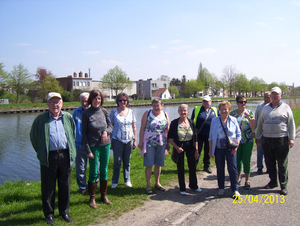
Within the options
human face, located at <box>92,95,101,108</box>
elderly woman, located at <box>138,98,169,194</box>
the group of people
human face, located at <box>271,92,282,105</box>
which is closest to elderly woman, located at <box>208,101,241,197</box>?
the group of people

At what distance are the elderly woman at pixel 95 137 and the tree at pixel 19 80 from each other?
170ft

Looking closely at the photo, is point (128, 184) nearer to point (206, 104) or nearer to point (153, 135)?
point (153, 135)

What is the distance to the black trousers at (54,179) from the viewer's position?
3951 millimetres

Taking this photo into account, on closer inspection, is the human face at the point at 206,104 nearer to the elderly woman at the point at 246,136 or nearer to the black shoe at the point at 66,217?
the elderly woman at the point at 246,136

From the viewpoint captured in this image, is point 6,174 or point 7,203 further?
point 6,174

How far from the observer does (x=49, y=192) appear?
13.1 ft

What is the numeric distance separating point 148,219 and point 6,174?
305 inches

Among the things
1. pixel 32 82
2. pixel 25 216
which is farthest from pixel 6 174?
pixel 32 82

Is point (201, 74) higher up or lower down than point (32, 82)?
higher up

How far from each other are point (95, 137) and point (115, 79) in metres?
70.4

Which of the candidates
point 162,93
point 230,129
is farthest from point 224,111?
point 162,93

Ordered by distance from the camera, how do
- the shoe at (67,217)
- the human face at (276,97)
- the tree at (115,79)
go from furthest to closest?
the tree at (115,79) < the human face at (276,97) < the shoe at (67,217)

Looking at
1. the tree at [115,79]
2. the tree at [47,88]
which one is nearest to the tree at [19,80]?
the tree at [47,88]

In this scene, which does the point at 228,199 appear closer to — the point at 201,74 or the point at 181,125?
the point at 181,125
